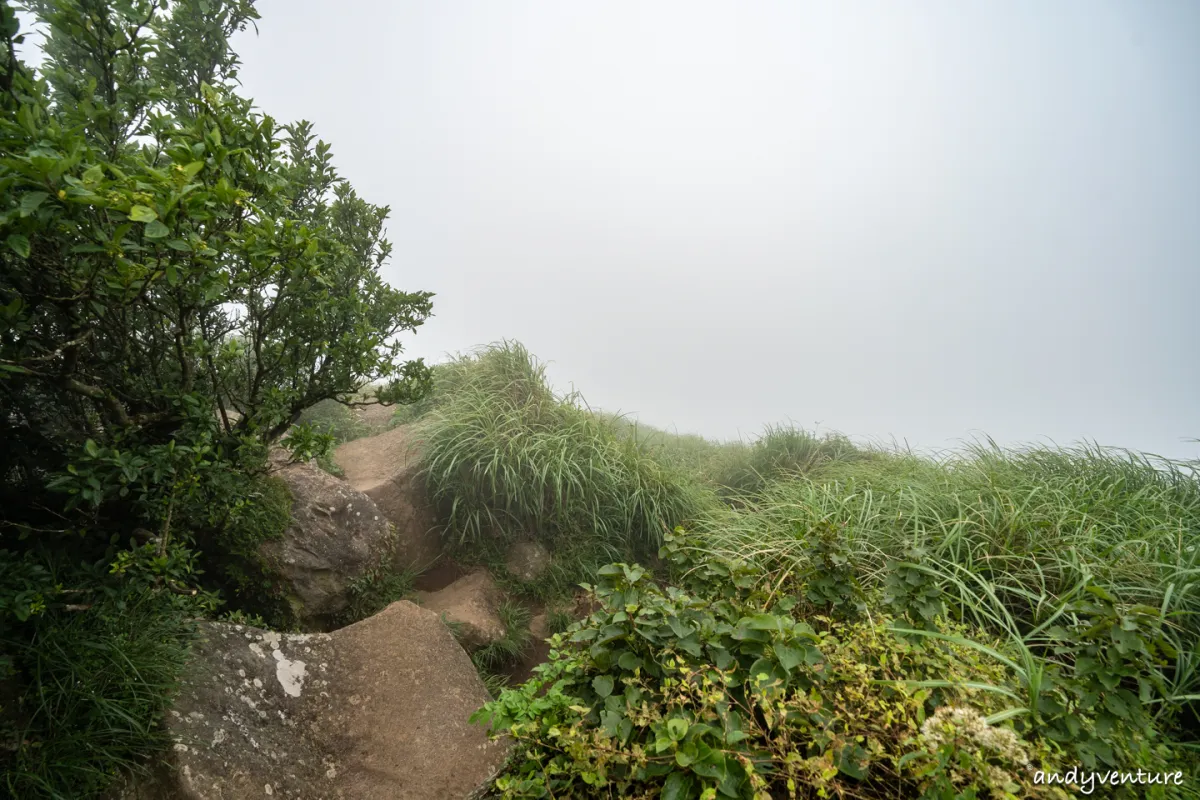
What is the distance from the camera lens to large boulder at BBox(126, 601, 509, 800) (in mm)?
1869

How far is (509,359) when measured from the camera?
5.56 meters

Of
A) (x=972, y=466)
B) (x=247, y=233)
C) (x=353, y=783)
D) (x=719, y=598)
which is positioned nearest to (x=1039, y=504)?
(x=972, y=466)

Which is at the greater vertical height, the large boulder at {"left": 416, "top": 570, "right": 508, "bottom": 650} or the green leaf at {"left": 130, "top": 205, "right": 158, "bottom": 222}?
the green leaf at {"left": 130, "top": 205, "right": 158, "bottom": 222}

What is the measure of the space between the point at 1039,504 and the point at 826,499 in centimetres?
127

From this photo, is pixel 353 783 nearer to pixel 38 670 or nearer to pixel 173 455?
pixel 38 670

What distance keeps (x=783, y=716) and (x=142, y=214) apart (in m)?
1.92

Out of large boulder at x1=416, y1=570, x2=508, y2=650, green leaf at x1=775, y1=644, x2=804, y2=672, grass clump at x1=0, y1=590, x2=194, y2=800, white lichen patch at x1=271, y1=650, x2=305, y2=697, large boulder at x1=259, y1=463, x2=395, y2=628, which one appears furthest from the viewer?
large boulder at x1=416, y1=570, x2=508, y2=650

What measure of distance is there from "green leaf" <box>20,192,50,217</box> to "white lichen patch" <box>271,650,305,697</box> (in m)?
1.96

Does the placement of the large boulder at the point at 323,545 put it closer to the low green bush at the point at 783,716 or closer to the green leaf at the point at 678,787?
the low green bush at the point at 783,716

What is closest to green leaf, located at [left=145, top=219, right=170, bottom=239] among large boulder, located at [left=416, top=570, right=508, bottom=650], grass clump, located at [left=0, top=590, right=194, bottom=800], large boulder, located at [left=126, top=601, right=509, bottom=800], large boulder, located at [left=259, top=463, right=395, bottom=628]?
grass clump, located at [left=0, top=590, right=194, bottom=800]

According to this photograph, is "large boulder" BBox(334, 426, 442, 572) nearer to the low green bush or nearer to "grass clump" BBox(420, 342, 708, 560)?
"grass clump" BBox(420, 342, 708, 560)

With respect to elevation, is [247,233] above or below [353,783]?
above

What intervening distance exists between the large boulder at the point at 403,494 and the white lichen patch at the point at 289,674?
121cm

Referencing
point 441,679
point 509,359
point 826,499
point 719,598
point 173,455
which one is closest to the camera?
point 173,455
